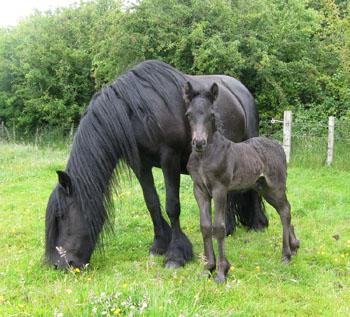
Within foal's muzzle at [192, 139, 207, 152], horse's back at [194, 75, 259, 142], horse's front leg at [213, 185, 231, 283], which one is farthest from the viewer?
horse's back at [194, 75, 259, 142]

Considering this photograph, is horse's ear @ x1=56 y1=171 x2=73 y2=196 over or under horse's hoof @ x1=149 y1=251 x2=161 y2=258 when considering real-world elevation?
over

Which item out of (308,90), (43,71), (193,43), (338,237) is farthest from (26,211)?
(43,71)

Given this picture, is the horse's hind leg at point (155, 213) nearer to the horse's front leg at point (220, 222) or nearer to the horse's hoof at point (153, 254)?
the horse's hoof at point (153, 254)

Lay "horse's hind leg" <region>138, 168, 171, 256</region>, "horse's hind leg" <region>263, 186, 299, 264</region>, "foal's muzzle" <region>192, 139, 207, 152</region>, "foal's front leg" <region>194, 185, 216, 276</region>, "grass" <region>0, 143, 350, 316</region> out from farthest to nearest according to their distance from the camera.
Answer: "horse's hind leg" <region>138, 168, 171, 256</region>
"horse's hind leg" <region>263, 186, 299, 264</region>
"foal's front leg" <region>194, 185, 216, 276</region>
"foal's muzzle" <region>192, 139, 207, 152</region>
"grass" <region>0, 143, 350, 316</region>

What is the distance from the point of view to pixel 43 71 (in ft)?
63.0

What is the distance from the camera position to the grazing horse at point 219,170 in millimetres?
3432

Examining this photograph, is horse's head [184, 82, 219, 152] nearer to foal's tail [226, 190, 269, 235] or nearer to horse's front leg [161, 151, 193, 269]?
horse's front leg [161, 151, 193, 269]

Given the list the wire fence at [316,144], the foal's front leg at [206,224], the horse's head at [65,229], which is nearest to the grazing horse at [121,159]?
the horse's head at [65,229]

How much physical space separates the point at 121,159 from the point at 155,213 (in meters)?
0.92

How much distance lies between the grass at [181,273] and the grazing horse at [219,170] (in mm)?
306

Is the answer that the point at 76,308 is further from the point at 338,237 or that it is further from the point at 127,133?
the point at 338,237

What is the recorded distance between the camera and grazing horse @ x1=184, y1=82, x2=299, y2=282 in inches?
135

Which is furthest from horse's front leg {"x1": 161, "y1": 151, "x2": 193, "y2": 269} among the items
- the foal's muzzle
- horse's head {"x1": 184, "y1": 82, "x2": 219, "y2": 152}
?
the foal's muzzle

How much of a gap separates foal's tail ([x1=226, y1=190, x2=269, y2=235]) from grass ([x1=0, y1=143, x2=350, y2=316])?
0.57 ft
